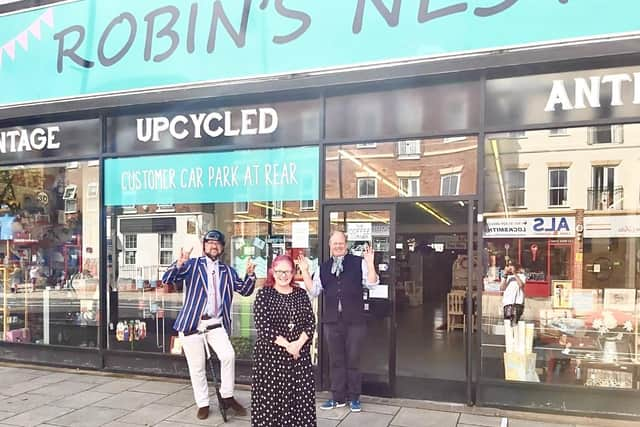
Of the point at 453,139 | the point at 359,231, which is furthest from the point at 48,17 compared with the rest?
the point at 453,139

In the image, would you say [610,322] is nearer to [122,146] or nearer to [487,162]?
[487,162]

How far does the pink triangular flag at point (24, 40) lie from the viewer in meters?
7.39

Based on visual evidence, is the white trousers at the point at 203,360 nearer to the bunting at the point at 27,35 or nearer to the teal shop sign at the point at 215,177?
the teal shop sign at the point at 215,177

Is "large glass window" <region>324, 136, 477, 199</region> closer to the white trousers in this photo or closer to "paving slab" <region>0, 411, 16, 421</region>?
the white trousers

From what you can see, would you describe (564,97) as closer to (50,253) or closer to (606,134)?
(606,134)

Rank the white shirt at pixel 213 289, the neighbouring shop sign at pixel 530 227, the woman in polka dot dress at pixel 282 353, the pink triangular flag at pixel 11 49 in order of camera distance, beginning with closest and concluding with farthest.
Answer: the woman in polka dot dress at pixel 282 353 → the white shirt at pixel 213 289 → the neighbouring shop sign at pixel 530 227 → the pink triangular flag at pixel 11 49

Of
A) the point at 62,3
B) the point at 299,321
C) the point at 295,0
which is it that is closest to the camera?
the point at 299,321

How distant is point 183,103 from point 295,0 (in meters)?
1.84

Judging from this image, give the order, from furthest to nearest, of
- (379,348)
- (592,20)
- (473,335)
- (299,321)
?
(379,348)
(473,335)
(592,20)
(299,321)

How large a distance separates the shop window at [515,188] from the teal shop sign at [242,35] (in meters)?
1.31

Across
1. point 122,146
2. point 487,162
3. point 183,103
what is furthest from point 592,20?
point 122,146

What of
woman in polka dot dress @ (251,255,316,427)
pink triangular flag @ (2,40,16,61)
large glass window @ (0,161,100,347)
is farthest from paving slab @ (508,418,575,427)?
pink triangular flag @ (2,40,16,61)

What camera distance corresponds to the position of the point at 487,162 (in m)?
5.44

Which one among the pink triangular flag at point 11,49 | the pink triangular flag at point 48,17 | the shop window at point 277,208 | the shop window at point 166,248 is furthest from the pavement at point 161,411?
the pink triangular flag at point 48,17
